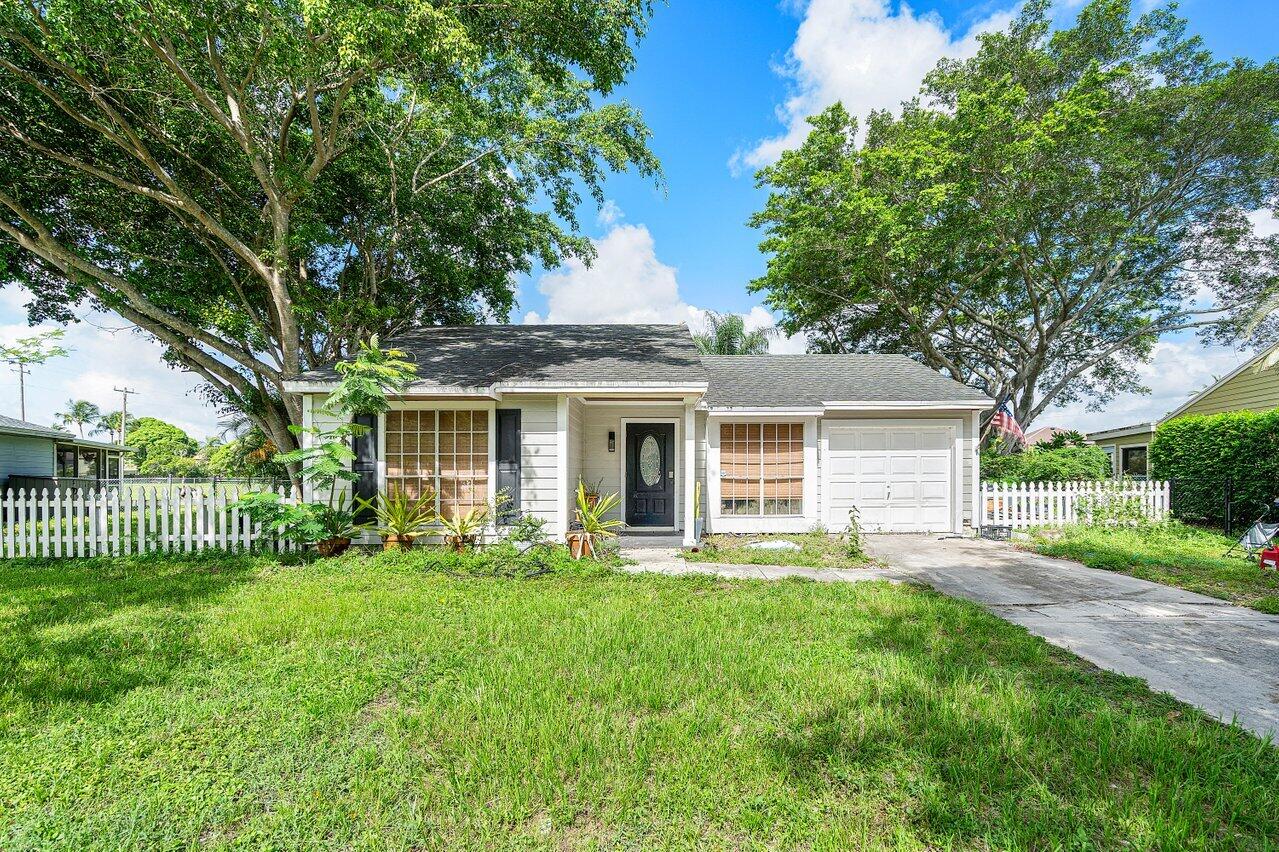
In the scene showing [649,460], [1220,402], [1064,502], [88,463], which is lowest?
[88,463]

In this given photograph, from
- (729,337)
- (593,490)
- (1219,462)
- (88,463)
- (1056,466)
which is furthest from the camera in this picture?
(88,463)

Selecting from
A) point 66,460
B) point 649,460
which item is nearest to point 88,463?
point 66,460

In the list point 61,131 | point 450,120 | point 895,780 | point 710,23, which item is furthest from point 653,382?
point 61,131

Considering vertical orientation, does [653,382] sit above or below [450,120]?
below

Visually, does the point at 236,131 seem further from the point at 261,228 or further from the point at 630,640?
the point at 630,640

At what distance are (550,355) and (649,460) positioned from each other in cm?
278

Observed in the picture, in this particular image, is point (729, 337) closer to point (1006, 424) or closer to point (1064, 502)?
point (1006, 424)

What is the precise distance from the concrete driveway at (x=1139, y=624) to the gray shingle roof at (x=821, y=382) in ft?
11.1

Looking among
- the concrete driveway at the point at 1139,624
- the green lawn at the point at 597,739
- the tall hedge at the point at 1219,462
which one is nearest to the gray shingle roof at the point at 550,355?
the green lawn at the point at 597,739

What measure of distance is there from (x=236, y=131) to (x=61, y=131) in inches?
155

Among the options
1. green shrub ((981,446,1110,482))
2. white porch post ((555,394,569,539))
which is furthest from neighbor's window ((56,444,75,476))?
green shrub ((981,446,1110,482))

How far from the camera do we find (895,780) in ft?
7.94

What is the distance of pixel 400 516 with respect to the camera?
25.1 feet

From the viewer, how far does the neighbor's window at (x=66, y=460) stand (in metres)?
20.9
